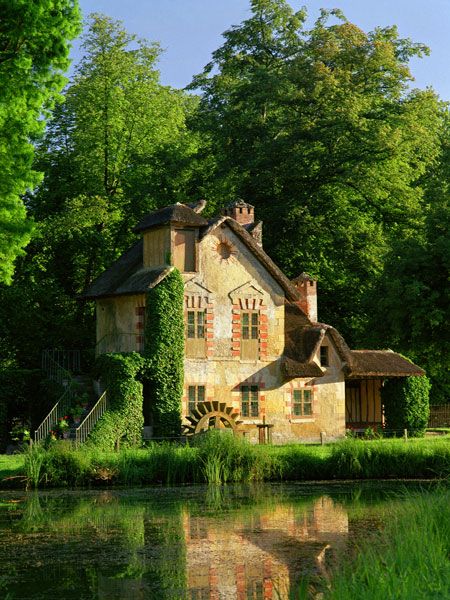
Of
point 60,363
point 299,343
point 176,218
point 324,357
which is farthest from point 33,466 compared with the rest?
point 324,357

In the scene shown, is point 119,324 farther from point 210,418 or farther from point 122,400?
point 210,418

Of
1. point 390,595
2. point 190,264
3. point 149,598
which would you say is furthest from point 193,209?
point 390,595

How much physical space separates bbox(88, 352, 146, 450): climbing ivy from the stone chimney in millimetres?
7783

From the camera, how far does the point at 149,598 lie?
570 inches

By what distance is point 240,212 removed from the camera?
136ft

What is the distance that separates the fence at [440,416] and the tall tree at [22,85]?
28689mm

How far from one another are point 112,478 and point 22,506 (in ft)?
14.6

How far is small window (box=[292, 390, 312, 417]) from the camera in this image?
40156 mm

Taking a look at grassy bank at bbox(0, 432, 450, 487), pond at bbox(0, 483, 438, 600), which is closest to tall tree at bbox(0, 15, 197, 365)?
grassy bank at bbox(0, 432, 450, 487)

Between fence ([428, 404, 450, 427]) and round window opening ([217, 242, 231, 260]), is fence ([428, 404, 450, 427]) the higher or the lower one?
the lower one

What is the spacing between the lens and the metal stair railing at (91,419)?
33.8 meters

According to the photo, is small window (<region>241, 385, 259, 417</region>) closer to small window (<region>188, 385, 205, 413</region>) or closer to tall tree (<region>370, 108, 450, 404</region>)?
small window (<region>188, 385, 205, 413</region>)

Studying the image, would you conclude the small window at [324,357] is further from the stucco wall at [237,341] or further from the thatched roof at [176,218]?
the thatched roof at [176,218]

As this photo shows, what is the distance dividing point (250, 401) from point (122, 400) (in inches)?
219
